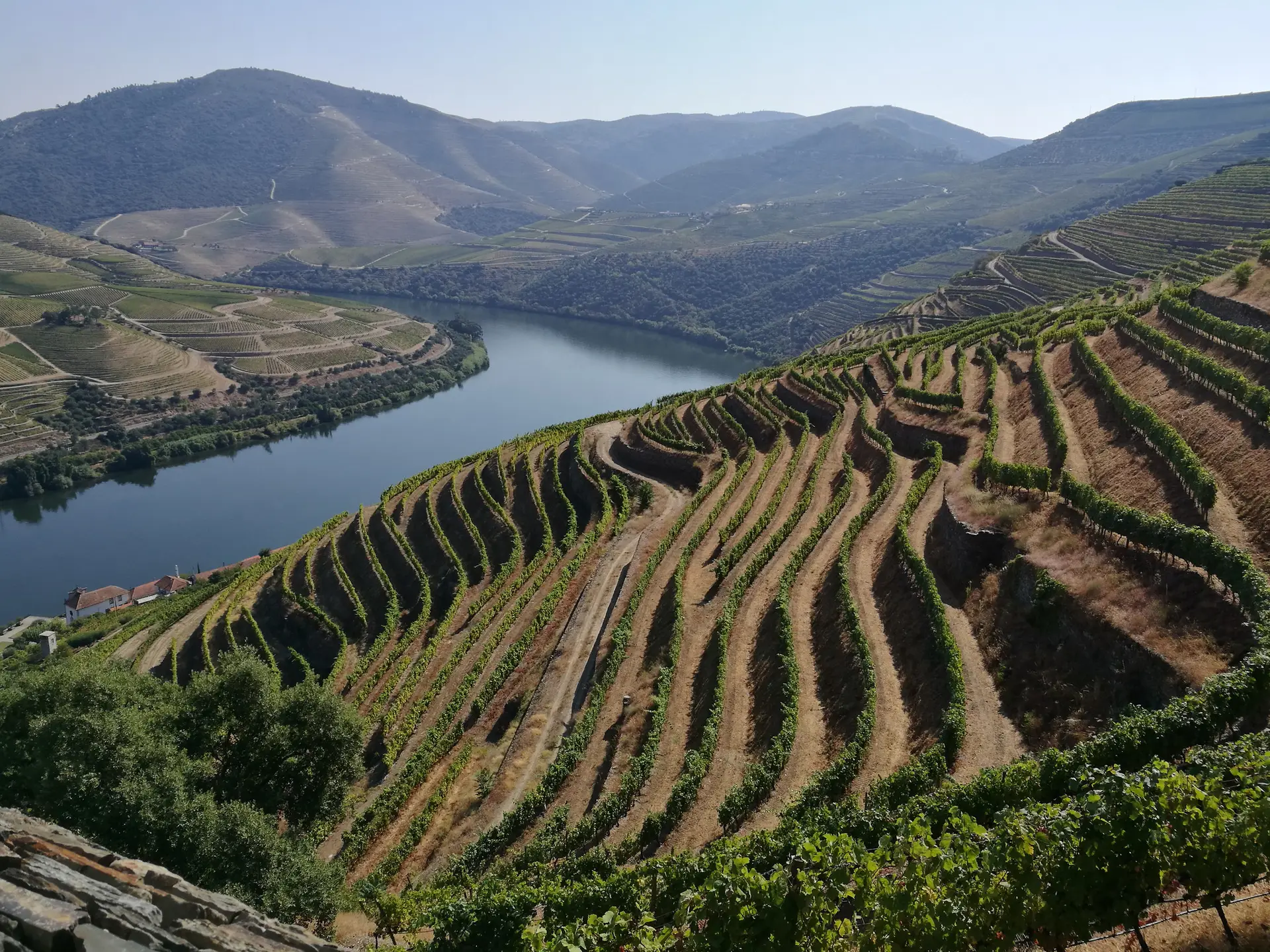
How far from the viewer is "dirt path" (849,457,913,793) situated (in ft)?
79.7

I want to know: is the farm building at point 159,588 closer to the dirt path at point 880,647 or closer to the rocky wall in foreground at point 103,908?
the rocky wall in foreground at point 103,908

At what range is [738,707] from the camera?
99.5 feet

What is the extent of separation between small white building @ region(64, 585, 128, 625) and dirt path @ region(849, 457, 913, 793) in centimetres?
7740

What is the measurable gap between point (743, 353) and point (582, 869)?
581 feet

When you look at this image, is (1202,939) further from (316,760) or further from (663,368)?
(663,368)

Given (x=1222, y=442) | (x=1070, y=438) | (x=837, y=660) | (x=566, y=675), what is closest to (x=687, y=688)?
(x=837, y=660)

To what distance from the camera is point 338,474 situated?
11844 cm

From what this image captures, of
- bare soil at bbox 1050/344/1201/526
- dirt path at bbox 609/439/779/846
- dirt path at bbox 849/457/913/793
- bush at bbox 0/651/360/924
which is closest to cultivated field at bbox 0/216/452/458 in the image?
bush at bbox 0/651/360/924

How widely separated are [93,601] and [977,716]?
8653 cm

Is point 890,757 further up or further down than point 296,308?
further down

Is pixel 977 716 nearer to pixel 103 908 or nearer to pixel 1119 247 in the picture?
pixel 103 908

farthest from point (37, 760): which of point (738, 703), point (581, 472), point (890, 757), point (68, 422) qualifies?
point (68, 422)

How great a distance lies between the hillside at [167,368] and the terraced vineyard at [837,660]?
77478mm

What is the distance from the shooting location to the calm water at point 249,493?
93.3 m
